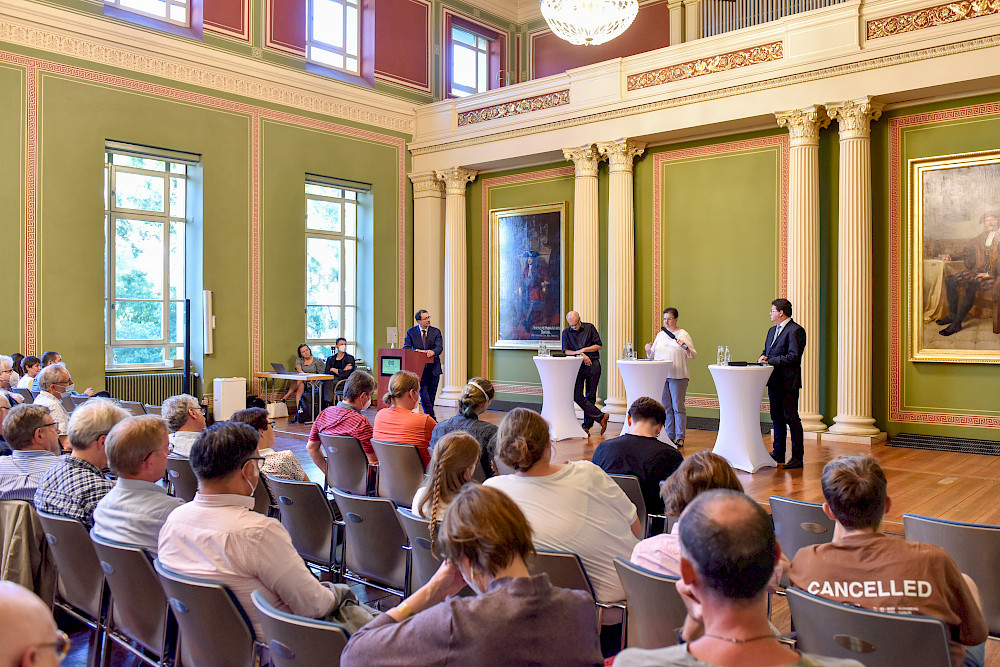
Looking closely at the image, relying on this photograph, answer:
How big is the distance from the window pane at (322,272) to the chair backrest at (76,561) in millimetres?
8687

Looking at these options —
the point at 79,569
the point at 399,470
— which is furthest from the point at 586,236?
the point at 79,569

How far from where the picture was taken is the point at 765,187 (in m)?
9.21

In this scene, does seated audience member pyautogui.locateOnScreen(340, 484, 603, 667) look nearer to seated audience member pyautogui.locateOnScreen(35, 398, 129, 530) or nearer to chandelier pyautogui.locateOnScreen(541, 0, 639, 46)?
seated audience member pyautogui.locateOnScreen(35, 398, 129, 530)

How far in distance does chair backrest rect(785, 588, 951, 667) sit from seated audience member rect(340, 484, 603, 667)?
55 centimetres

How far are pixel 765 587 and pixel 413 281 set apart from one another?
11273 mm

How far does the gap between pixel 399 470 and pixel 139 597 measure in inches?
80.1

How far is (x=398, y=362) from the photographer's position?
33.0ft

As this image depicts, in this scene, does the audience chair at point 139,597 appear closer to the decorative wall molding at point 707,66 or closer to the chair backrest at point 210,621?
the chair backrest at point 210,621

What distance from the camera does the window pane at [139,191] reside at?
976 centimetres

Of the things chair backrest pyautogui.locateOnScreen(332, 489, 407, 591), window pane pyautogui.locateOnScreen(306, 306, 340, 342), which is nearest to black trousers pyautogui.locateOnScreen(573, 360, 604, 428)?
window pane pyautogui.locateOnScreen(306, 306, 340, 342)

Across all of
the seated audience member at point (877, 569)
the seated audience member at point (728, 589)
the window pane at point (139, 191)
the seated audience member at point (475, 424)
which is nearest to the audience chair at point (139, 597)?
the seated audience member at point (728, 589)

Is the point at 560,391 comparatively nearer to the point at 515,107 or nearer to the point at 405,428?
the point at 405,428

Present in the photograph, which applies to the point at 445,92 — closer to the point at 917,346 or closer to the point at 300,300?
the point at 300,300

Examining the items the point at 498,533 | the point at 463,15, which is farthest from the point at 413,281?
the point at 498,533
